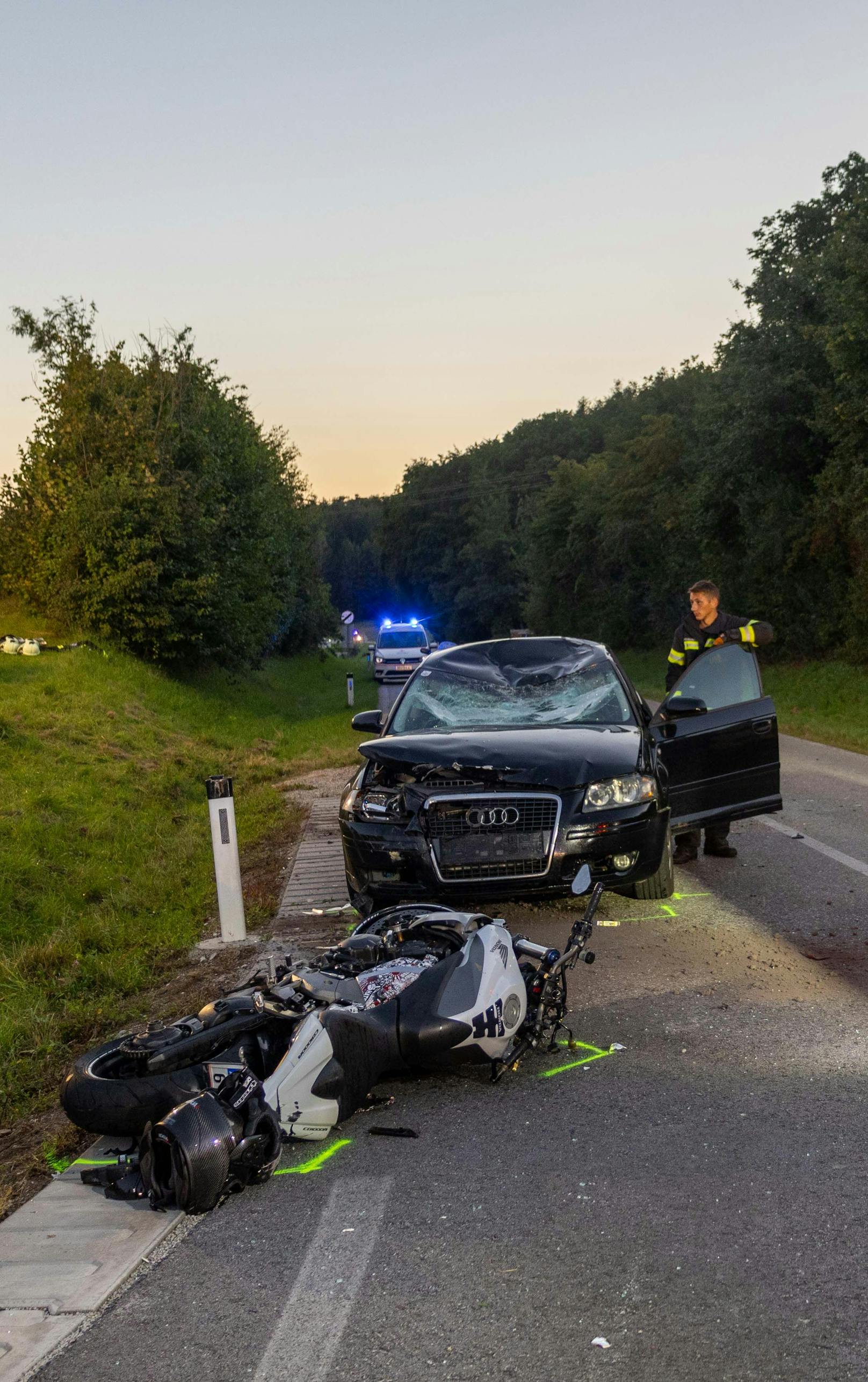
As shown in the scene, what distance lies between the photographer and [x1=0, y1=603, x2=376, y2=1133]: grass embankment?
20.7ft

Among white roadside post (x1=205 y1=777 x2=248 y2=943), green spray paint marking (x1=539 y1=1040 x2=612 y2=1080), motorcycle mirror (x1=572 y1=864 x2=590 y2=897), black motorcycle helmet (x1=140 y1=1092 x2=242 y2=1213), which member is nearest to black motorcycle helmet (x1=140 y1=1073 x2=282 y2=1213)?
black motorcycle helmet (x1=140 y1=1092 x2=242 y2=1213)

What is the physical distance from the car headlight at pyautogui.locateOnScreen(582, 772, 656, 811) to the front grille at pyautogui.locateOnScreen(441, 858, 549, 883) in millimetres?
393

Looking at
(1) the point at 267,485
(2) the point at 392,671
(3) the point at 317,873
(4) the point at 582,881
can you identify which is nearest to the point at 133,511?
(1) the point at 267,485

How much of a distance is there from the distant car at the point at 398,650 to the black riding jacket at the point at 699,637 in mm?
28882

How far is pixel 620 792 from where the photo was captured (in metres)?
6.36

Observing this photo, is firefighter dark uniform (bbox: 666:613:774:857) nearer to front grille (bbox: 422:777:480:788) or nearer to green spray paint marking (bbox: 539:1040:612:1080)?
front grille (bbox: 422:777:480:788)

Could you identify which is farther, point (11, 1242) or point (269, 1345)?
point (11, 1242)

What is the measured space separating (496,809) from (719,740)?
231cm

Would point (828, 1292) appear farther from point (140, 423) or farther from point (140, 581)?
point (140, 423)

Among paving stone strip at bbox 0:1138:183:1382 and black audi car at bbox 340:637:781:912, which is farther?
black audi car at bbox 340:637:781:912

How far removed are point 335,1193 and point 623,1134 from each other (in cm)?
97

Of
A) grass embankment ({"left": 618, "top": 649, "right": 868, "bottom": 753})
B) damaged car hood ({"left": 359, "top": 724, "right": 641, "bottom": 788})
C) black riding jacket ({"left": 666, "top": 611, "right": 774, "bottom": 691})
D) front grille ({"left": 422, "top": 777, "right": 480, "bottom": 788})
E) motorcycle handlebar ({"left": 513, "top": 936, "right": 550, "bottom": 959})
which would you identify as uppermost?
black riding jacket ({"left": 666, "top": 611, "right": 774, "bottom": 691})

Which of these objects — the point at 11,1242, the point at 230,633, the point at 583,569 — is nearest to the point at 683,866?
the point at 11,1242

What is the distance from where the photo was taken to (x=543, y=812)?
20.1ft
